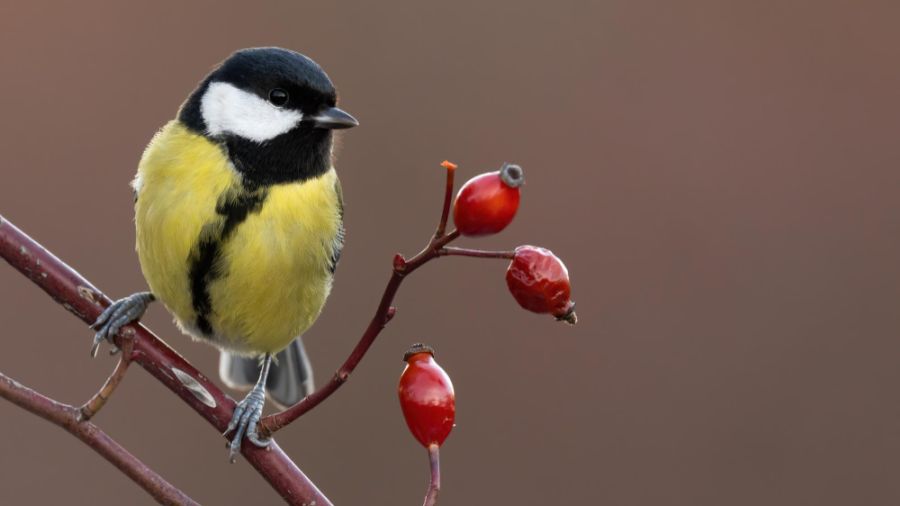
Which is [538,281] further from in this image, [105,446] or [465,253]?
[105,446]

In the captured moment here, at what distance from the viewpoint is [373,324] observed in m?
1.64

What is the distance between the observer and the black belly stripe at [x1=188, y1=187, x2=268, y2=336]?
7.93 feet

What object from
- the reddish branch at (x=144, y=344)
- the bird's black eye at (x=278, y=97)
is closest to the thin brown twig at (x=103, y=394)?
the reddish branch at (x=144, y=344)

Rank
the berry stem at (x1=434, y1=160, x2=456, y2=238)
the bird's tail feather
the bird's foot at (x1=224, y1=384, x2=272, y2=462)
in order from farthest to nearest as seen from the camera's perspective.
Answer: the bird's tail feather → the bird's foot at (x1=224, y1=384, x2=272, y2=462) → the berry stem at (x1=434, y1=160, x2=456, y2=238)

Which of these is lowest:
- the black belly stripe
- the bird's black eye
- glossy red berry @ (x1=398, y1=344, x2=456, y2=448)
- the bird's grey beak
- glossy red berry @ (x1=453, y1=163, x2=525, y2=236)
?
glossy red berry @ (x1=398, y1=344, x2=456, y2=448)

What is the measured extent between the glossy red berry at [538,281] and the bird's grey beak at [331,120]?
Answer: 871mm

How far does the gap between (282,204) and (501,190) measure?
952 millimetres

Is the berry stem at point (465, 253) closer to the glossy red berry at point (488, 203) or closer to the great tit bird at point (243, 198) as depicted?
the glossy red berry at point (488, 203)

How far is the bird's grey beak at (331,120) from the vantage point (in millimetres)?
2439

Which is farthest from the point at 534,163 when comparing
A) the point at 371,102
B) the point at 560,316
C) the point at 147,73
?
the point at 560,316

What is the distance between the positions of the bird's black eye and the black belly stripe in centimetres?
20

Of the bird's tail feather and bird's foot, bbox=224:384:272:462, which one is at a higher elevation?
bird's foot, bbox=224:384:272:462

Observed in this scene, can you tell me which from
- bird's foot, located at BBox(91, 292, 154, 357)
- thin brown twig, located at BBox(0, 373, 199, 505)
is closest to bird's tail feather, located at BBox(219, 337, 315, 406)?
bird's foot, located at BBox(91, 292, 154, 357)

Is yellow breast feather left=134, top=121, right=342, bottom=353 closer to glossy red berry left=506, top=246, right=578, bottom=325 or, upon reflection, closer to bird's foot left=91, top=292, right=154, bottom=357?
bird's foot left=91, top=292, right=154, bottom=357
